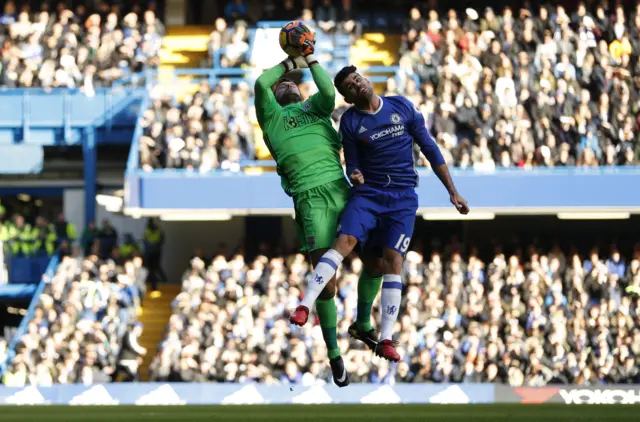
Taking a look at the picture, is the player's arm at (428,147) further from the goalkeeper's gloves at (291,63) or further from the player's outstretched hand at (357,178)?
the goalkeeper's gloves at (291,63)

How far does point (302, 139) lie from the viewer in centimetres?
1043

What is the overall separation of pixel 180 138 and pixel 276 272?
3.13 m

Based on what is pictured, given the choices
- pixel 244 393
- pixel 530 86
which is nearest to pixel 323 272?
pixel 244 393

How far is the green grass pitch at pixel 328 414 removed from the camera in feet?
29.9

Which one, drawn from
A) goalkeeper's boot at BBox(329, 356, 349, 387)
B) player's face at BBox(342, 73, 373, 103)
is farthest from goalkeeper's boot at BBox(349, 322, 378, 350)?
player's face at BBox(342, 73, 373, 103)

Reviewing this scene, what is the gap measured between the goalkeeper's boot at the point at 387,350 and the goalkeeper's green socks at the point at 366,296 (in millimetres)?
452

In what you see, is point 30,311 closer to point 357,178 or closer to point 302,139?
point 302,139

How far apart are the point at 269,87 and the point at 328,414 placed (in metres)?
2.40

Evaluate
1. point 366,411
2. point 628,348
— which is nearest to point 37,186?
point 628,348

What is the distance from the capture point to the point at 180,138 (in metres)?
24.0

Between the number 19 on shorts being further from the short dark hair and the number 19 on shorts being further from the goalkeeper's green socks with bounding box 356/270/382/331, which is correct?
the short dark hair

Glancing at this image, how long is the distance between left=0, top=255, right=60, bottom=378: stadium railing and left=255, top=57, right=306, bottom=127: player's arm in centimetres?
1300

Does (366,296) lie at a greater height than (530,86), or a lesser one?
lesser

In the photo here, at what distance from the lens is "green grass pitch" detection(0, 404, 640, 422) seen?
9117mm
